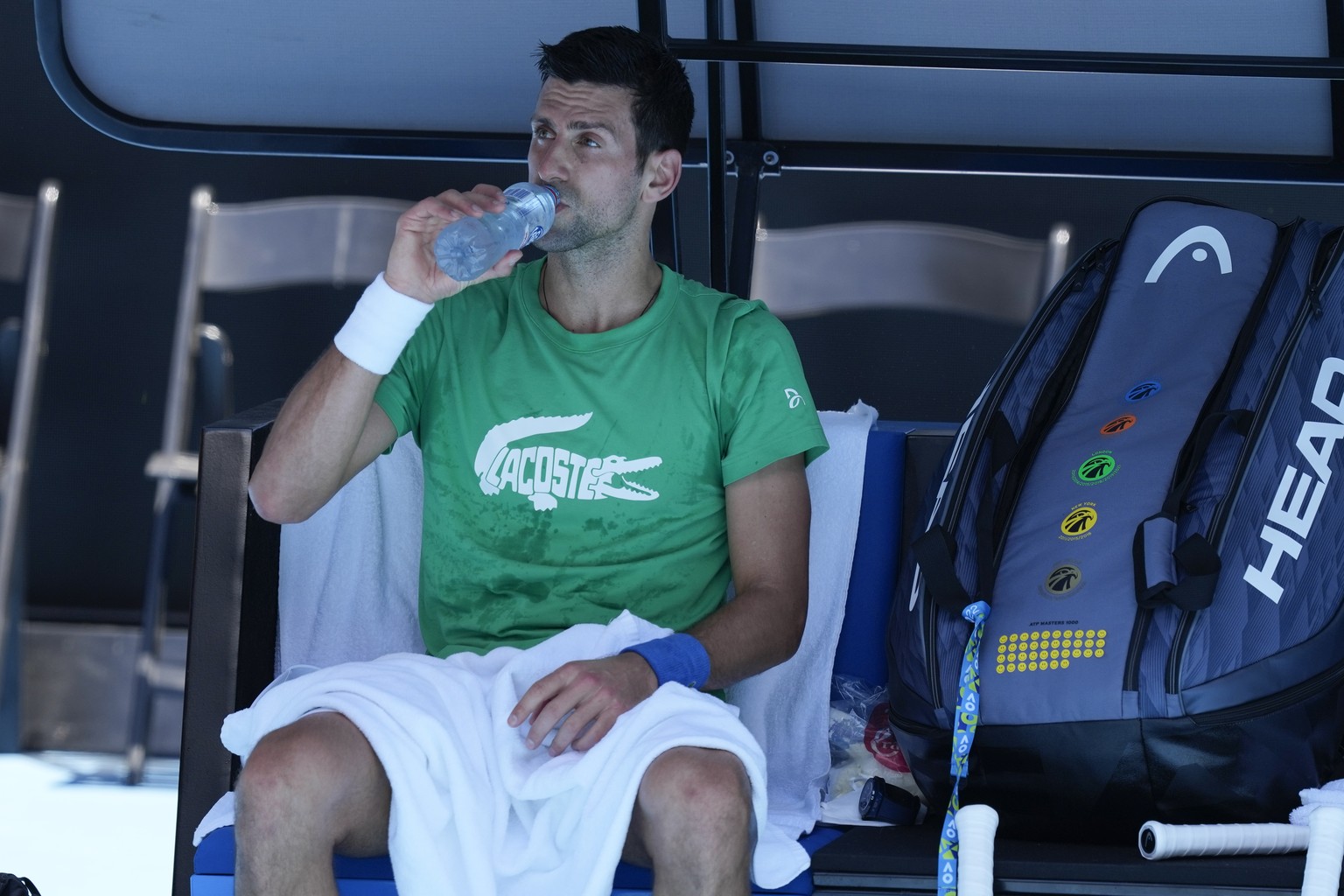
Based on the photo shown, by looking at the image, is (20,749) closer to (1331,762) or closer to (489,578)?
(489,578)

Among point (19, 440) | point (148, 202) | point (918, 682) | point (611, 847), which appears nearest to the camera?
point (611, 847)

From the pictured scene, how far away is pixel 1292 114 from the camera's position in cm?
208

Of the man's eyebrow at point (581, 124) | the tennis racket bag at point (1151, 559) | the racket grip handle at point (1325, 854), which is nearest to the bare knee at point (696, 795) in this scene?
the tennis racket bag at point (1151, 559)

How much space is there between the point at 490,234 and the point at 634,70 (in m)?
0.34

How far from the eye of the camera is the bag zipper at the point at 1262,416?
150cm

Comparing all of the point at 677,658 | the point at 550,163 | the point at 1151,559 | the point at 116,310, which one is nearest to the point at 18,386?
the point at 116,310

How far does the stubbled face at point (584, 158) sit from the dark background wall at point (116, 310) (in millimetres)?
1573

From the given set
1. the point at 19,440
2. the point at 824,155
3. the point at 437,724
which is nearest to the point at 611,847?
the point at 437,724

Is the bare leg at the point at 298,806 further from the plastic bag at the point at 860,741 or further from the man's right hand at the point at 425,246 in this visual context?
the plastic bag at the point at 860,741

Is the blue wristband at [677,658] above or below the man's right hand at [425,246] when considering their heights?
below

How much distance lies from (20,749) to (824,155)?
7.79 ft

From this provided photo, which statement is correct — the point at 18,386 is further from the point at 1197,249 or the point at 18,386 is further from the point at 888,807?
the point at 1197,249

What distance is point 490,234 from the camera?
164 cm

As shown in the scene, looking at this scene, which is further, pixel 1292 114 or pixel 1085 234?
pixel 1085 234
